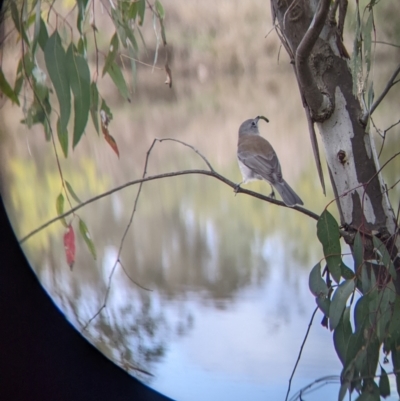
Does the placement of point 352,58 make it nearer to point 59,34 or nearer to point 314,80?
point 314,80

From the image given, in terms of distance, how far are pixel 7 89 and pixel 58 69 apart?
4.3 inches

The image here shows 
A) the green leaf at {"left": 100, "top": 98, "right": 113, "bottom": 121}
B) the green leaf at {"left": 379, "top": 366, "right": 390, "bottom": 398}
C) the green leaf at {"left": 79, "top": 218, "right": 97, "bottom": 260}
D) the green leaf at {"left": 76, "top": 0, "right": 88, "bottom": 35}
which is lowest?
the green leaf at {"left": 379, "top": 366, "right": 390, "bottom": 398}

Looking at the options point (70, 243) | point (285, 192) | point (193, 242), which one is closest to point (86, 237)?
point (70, 243)

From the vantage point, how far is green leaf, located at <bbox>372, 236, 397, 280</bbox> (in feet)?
2.00

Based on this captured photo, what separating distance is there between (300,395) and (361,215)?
209 mm

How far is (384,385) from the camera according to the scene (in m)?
0.63

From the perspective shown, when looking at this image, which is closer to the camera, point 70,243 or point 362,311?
point 362,311

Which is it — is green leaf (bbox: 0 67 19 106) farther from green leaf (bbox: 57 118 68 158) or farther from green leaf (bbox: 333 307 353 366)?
green leaf (bbox: 333 307 353 366)

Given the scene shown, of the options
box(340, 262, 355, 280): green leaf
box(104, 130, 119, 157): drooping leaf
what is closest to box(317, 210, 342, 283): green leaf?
box(340, 262, 355, 280): green leaf

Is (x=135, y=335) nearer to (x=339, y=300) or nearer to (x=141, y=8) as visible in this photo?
(x=339, y=300)

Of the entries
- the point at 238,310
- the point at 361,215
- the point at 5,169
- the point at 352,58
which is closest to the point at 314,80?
the point at 352,58

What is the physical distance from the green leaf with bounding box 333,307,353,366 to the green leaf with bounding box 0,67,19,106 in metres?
0.42

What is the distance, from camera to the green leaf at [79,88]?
0.61 meters

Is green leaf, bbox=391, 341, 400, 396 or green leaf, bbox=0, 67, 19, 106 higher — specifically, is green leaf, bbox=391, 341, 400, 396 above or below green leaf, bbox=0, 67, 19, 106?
below
